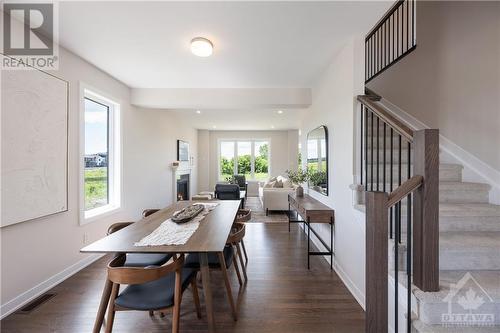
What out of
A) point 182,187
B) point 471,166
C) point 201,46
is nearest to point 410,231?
point 471,166

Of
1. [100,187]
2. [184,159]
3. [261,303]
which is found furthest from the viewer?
[184,159]

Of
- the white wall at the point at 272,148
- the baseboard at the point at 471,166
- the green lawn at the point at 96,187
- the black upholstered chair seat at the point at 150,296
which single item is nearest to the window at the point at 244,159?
the white wall at the point at 272,148

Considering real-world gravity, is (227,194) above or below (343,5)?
below

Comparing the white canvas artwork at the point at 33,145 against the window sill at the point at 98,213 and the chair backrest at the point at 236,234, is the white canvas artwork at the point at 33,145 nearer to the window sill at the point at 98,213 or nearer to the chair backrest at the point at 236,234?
the window sill at the point at 98,213

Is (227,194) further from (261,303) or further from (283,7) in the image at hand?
(283,7)

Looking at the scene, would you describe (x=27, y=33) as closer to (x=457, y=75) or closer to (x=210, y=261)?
(x=210, y=261)

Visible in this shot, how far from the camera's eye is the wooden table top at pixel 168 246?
1518 mm

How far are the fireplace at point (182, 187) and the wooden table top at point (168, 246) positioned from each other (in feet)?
13.9

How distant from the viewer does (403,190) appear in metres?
1.24

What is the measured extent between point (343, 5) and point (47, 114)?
304cm

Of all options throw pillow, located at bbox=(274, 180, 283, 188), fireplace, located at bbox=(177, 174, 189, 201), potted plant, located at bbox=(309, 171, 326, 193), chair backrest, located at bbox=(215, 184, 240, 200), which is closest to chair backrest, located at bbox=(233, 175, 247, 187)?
fireplace, located at bbox=(177, 174, 189, 201)

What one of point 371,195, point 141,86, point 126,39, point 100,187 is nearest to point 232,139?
point 141,86

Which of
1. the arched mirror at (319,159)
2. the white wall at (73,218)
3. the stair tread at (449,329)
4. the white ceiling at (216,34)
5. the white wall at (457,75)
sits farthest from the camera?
the arched mirror at (319,159)

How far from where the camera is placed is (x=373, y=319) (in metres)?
1.19
